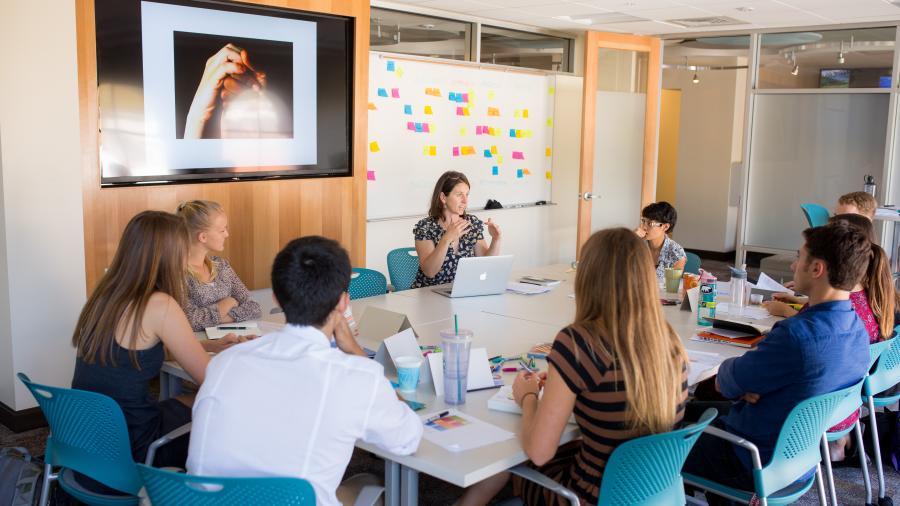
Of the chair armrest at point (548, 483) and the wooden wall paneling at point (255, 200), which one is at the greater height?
the wooden wall paneling at point (255, 200)

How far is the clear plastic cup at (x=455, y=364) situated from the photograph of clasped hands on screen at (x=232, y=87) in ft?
9.19

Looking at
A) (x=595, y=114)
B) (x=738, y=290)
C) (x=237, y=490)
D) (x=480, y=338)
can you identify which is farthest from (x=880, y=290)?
(x=595, y=114)

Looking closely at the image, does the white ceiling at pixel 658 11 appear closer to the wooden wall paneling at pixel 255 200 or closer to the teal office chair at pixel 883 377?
the wooden wall paneling at pixel 255 200

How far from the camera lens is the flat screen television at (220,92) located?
4.38 meters

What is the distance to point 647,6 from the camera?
641cm

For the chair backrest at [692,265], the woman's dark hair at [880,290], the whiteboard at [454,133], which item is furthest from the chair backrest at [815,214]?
the woman's dark hair at [880,290]

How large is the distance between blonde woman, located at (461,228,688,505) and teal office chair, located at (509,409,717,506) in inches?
2.3

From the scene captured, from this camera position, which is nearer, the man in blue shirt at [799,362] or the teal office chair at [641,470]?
the teal office chair at [641,470]

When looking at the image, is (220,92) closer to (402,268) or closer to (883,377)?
(402,268)

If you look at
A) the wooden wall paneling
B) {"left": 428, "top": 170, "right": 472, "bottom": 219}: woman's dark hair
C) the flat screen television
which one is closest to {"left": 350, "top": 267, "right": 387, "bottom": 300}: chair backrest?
{"left": 428, "top": 170, "right": 472, "bottom": 219}: woman's dark hair

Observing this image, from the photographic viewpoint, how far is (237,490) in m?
1.82

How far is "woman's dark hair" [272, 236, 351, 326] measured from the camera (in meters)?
1.97

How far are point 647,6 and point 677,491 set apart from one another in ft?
15.8

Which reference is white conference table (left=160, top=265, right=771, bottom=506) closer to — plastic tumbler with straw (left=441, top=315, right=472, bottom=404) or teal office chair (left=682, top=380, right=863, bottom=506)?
plastic tumbler with straw (left=441, top=315, right=472, bottom=404)
